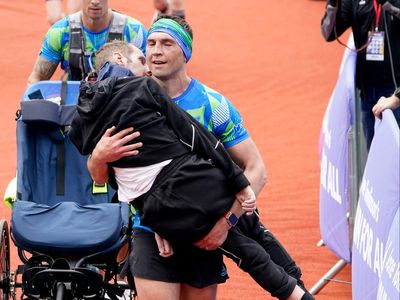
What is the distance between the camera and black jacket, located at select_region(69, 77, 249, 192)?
15.4 ft

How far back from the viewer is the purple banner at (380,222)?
496 cm

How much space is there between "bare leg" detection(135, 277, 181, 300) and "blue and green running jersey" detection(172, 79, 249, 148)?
74 centimetres

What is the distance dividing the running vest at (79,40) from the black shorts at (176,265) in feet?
8.60

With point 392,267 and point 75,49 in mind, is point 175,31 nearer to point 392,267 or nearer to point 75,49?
point 392,267

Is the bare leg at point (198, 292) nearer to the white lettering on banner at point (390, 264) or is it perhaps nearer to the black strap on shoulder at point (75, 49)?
the white lettering on banner at point (390, 264)

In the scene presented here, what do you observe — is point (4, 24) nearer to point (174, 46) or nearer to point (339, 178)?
point (339, 178)

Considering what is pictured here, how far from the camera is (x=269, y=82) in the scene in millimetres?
14531

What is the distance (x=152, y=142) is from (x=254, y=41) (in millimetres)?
12408

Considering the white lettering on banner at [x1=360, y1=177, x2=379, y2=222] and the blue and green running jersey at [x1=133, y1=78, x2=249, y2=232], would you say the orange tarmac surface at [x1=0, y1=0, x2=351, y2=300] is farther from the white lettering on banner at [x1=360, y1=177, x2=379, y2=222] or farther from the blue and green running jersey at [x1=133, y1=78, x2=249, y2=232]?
the blue and green running jersey at [x1=133, y1=78, x2=249, y2=232]

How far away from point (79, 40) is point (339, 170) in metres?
1.96

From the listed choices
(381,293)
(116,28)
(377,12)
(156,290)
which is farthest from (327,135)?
(156,290)

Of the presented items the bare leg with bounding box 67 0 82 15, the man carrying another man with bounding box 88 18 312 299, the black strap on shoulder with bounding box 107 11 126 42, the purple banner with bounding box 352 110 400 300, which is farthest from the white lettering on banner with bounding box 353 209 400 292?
the bare leg with bounding box 67 0 82 15

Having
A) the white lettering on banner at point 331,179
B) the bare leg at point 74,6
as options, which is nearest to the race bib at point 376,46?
the white lettering on banner at point 331,179

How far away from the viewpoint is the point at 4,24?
16.8m
